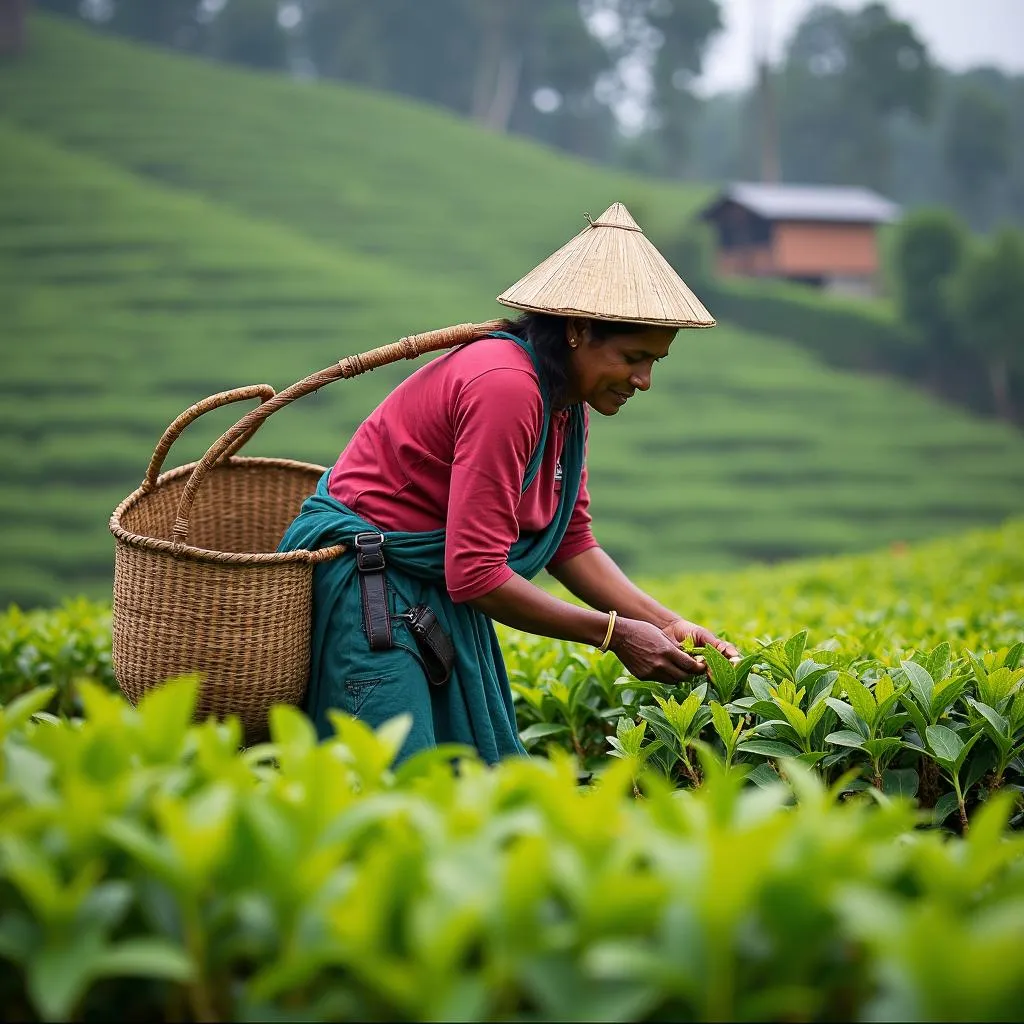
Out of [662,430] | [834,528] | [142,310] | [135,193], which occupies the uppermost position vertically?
[135,193]

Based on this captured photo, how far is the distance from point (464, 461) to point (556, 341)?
34cm

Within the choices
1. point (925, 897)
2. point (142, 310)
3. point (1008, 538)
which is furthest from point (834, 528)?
point (925, 897)

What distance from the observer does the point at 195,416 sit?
2482 mm

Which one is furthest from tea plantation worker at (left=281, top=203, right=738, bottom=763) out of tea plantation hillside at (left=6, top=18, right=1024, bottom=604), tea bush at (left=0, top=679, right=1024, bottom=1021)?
tea plantation hillside at (left=6, top=18, right=1024, bottom=604)

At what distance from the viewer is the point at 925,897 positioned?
1341 mm

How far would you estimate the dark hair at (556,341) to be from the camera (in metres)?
2.34

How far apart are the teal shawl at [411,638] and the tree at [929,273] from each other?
82.5ft

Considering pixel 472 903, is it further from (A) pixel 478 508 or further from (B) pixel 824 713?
(B) pixel 824 713

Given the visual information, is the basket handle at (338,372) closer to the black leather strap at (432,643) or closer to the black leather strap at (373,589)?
the black leather strap at (373,589)

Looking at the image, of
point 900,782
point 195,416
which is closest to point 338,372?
point 195,416

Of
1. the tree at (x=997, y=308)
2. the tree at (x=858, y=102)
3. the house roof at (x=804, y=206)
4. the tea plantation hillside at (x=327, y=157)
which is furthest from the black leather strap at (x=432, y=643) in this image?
the tree at (x=858, y=102)

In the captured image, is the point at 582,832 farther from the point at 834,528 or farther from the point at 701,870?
the point at 834,528

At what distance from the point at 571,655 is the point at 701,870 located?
1.84 meters

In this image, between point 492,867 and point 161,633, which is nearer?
point 492,867
